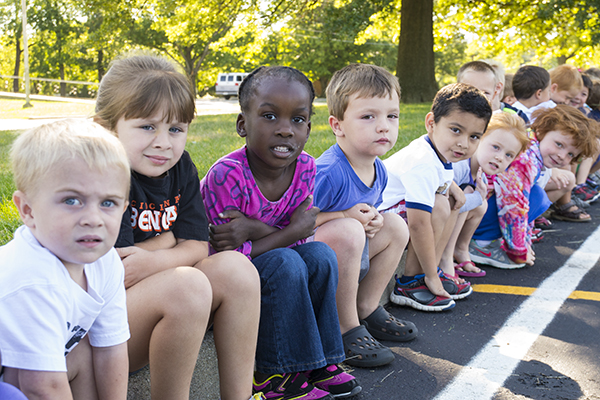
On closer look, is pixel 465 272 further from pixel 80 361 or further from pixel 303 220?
pixel 80 361

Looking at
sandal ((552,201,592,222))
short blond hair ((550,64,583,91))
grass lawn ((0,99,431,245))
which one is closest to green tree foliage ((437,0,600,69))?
grass lawn ((0,99,431,245))

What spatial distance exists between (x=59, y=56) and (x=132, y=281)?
46398 mm

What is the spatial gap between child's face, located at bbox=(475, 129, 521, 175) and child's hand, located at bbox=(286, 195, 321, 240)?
6.62 ft

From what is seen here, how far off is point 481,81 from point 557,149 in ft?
3.11

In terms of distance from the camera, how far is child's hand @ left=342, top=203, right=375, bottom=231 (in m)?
3.00

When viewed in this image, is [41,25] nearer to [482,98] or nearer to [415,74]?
[415,74]

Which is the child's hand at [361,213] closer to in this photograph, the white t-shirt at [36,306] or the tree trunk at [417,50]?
the white t-shirt at [36,306]

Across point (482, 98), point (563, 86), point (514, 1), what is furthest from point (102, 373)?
point (514, 1)

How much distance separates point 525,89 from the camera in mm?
6227

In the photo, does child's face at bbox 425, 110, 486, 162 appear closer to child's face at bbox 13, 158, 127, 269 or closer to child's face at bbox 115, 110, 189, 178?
child's face at bbox 115, 110, 189, 178

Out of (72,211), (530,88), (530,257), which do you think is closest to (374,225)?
(72,211)

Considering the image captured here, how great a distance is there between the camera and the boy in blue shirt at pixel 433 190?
11.5 feet

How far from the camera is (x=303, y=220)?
8.61 ft

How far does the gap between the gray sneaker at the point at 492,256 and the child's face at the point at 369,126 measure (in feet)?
6.46
